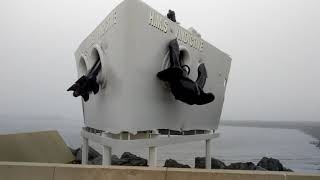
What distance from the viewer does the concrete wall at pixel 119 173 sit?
11.9 ft

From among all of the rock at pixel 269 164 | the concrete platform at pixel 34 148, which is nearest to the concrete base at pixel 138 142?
the concrete platform at pixel 34 148

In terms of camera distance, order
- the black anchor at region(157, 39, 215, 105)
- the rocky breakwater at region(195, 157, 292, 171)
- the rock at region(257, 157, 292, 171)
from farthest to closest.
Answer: the rock at region(257, 157, 292, 171), the rocky breakwater at region(195, 157, 292, 171), the black anchor at region(157, 39, 215, 105)

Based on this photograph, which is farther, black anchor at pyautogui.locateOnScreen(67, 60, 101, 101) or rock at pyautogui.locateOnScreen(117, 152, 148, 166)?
rock at pyautogui.locateOnScreen(117, 152, 148, 166)

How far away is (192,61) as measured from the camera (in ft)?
31.4

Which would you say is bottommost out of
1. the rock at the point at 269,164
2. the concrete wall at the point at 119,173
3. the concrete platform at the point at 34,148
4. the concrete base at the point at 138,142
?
the rock at the point at 269,164

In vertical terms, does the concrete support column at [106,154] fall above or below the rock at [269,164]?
above

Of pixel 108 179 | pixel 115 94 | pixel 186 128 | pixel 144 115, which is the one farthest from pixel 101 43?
pixel 108 179

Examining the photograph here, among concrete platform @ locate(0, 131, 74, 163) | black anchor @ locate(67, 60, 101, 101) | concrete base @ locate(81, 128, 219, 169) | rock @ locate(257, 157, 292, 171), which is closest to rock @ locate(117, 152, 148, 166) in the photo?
concrete platform @ locate(0, 131, 74, 163)

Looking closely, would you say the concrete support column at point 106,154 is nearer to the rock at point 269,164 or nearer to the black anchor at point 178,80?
the black anchor at point 178,80

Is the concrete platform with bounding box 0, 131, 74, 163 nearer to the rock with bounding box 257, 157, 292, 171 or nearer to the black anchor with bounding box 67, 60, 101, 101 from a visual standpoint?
the black anchor with bounding box 67, 60, 101, 101

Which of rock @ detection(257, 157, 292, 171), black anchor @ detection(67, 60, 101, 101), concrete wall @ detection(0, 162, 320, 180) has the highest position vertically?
black anchor @ detection(67, 60, 101, 101)

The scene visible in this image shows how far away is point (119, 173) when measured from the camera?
149 inches

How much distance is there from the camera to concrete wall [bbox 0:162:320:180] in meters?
3.61

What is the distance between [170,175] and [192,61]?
20.0 feet
